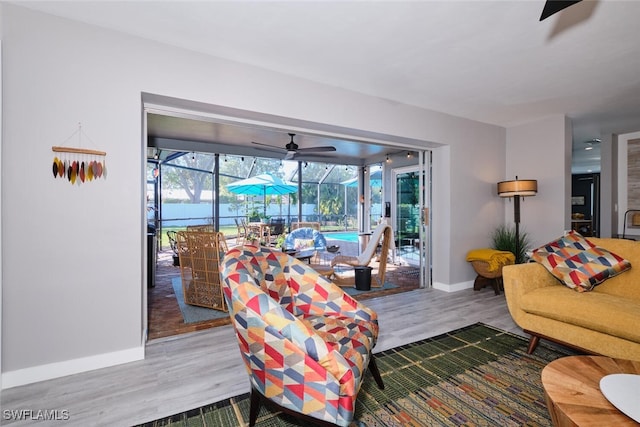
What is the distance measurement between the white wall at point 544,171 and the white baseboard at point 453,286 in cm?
123

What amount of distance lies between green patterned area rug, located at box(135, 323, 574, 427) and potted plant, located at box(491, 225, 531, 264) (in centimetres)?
222

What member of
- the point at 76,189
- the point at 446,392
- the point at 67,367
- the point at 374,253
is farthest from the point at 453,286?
the point at 76,189

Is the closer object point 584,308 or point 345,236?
point 584,308

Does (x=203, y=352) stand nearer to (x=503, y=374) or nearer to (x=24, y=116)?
(x=24, y=116)

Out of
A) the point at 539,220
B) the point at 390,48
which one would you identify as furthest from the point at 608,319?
the point at 539,220

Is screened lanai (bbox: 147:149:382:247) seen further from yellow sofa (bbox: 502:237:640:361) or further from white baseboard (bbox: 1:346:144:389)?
yellow sofa (bbox: 502:237:640:361)

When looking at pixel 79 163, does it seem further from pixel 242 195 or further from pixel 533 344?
pixel 242 195

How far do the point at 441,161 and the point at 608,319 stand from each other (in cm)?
285

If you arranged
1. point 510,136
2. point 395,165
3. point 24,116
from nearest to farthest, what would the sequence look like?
1. point 24,116
2. point 510,136
3. point 395,165

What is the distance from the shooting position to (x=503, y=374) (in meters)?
2.20

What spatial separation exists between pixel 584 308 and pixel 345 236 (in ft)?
28.0

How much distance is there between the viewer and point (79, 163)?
224 cm

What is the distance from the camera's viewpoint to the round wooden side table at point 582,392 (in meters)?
1.13

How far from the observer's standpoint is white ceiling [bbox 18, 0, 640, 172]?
210 cm
